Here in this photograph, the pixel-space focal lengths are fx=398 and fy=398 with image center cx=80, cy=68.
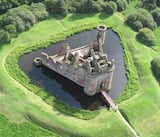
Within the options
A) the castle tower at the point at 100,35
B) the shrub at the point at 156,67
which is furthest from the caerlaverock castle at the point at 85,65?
the shrub at the point at 156,67

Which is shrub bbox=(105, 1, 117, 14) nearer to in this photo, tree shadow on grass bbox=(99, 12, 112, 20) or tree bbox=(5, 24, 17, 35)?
tree shadow on grass bbox=(99, 12, 112, 20)

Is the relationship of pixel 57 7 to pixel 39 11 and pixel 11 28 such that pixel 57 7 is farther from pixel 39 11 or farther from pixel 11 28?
pixel 11 28

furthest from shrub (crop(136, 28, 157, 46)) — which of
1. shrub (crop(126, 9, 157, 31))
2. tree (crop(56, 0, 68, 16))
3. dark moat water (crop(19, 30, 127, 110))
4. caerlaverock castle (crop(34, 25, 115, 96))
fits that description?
tree (crop(56, 0, 68, 16))

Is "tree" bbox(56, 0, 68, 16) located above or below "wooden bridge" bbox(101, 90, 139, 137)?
above

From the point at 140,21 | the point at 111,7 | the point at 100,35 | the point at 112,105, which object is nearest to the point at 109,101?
the point at 112,105

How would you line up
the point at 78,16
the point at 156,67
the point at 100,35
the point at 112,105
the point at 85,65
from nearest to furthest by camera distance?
the point at 85,65 → the point at 112,105 → the point at 156,67 → the point at 100,35 → the point at 78,16

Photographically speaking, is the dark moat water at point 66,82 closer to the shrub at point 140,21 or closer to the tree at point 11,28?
the tree at point 11,28
